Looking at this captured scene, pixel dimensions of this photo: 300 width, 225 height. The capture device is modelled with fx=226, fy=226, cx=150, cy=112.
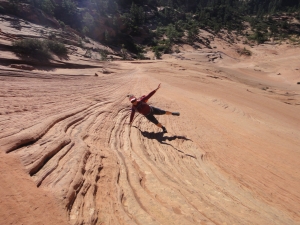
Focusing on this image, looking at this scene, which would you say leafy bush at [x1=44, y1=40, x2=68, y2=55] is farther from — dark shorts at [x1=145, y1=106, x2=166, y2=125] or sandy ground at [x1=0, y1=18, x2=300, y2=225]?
dark shorts at [x1=145, y1=106, x2=166, y2=125]

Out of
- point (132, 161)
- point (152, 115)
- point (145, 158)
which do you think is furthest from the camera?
point (152, 115)

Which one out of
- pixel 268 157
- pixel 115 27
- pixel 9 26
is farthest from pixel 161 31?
pixel 268 157

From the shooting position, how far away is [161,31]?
47.5m

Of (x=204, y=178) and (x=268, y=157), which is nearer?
(x=204, y=178)

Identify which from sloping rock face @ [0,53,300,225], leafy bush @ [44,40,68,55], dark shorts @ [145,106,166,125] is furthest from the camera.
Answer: leafy bush @ [44,40,68,55]

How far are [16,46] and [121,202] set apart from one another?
14042 millimetres

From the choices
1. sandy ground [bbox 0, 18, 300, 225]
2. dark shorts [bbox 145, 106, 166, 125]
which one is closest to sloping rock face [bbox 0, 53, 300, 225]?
sandy ground [bbox 0, 18, 300, 225]

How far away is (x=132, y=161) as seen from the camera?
520 centimetres

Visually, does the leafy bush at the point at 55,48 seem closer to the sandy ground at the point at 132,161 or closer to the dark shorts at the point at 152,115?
the sandy ground at the point at 132,161

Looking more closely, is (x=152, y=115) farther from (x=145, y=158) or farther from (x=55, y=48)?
(x=55, y=48)

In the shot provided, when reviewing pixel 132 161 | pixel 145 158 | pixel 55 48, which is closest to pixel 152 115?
pixel 145 158

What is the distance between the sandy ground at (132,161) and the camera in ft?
10.7

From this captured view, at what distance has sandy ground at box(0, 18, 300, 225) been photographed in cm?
326

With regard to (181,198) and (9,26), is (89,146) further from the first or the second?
(9,26)
